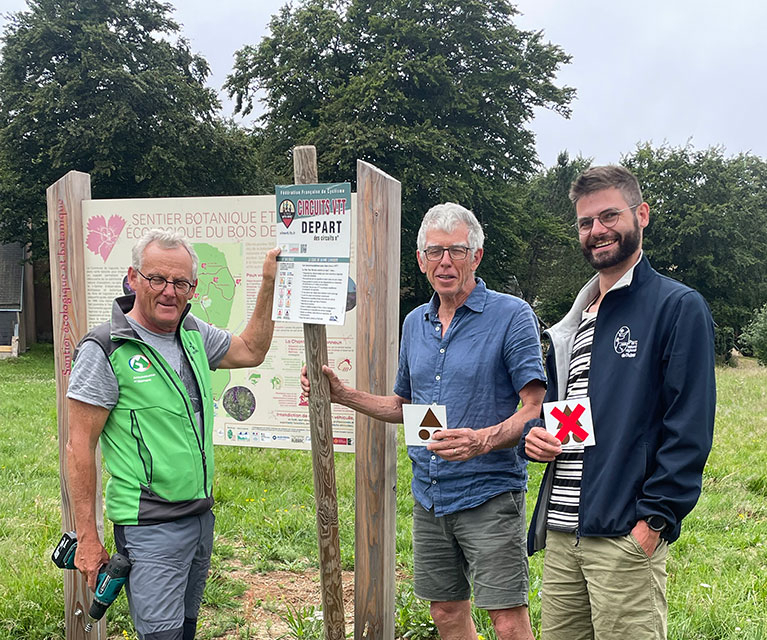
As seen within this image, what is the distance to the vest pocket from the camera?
2.78m

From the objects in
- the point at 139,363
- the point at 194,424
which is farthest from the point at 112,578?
the point at 139,363

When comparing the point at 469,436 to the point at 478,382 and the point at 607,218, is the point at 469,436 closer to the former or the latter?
the point at 478,382

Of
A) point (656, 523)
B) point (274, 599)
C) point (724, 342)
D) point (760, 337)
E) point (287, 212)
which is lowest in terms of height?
point (274, 599)

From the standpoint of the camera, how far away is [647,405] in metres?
2.46

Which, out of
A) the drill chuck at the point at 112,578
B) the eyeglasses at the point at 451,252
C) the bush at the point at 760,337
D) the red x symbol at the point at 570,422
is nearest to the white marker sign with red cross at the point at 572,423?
the red x symbol at the point at 570,422

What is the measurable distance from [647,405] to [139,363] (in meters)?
2.03

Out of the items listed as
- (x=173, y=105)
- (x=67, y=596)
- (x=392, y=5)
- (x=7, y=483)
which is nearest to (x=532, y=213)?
(x=392, y=5)

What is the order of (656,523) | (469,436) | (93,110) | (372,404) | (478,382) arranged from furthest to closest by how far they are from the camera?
1. (93,110)
2. (372,404)
3. (478,382)
4. (469,436)
5. (656,523)

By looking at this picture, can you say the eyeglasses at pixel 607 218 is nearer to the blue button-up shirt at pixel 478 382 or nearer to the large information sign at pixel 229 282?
the blue button-up shirt at pixel 478 382

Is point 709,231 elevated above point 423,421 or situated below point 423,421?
above

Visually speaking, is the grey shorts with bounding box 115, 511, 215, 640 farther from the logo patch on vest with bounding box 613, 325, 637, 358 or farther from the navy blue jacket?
the logo patch on vest with bounding box 613, 325, 637, 358

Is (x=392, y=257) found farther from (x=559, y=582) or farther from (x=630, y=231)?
(x=559, y=582)

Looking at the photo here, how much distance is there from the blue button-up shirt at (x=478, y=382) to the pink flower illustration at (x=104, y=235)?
232cm

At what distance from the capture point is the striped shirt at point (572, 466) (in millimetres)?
2637
